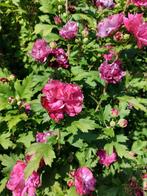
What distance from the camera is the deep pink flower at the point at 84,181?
10.6ft

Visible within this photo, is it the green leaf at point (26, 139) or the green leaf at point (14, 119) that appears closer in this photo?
the green leaf at point (14, 119)

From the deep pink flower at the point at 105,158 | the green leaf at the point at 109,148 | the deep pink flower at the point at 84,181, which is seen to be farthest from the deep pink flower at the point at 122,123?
the deep pink flower at the point at 84,181

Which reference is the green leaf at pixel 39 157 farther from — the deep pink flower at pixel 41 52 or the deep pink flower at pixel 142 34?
the deep pink flower at pixel 142 34

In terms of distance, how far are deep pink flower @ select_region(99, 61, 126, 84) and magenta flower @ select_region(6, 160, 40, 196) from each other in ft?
2.91

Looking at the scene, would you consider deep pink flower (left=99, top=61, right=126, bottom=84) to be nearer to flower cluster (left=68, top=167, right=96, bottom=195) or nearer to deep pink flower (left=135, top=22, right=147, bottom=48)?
deep pink flower (left=135, top=22, right=147, bottom=48)

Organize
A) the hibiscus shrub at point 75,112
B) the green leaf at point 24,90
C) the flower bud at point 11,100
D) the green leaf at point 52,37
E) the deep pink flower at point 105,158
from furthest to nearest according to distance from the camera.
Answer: the green leaf at point 52,37, the deep pink flower at point 105,158, the green leaf at point 24,90, the flower bud at point 11,100, the hibiscus shrub at point 75,112

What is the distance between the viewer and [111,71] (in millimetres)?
3346

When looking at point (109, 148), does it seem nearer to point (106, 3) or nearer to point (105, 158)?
point (105, 158)

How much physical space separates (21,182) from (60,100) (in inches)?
34.3

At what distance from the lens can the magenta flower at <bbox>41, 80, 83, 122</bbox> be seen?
8.88 feet

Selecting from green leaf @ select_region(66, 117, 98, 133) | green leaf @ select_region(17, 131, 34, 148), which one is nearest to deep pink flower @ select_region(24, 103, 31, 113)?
green leaf @ select_region(17, 131, 34, 148)

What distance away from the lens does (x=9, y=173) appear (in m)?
3.59

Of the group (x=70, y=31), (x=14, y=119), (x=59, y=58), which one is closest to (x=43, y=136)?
(x=14, y=119)

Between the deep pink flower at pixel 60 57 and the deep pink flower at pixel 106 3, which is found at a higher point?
the deep pink flower at pixel 106 3
